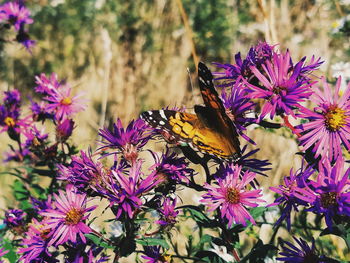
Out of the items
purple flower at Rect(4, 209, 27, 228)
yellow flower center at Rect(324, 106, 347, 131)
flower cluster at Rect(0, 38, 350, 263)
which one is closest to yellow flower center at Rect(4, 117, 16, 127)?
purple flower at Rect(4, 209, 27, 228)

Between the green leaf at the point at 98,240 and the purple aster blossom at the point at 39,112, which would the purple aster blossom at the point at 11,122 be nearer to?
the purple aster blossom at the point at 39,112

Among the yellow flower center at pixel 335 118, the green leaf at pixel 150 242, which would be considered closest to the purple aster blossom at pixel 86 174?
the green leaf at pixel 150 242

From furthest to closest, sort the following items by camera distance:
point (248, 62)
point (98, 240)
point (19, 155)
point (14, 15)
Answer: point (14, 15), point (19, 155), point (248, 62), point (98, 240)

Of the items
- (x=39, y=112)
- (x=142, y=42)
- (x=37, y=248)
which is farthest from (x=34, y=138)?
(x=142, y=42)

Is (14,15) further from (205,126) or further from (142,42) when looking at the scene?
(142,42)

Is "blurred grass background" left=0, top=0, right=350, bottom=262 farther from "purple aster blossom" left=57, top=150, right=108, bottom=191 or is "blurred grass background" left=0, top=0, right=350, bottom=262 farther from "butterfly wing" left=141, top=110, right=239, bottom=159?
"purple aster blossom" left=57, top=150, right=108, bottom=191

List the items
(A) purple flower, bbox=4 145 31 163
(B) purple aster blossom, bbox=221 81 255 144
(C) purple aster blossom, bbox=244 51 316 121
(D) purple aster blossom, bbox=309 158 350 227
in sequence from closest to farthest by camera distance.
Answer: (D) purple aster blossom, bbox=309 158 350 227
(C) purple aster blossom, bbox=244 51 316 121
(B) purple aster blossom, bbox=221 81 255 144
(A) purple flower, bbox=4 145 31 163
